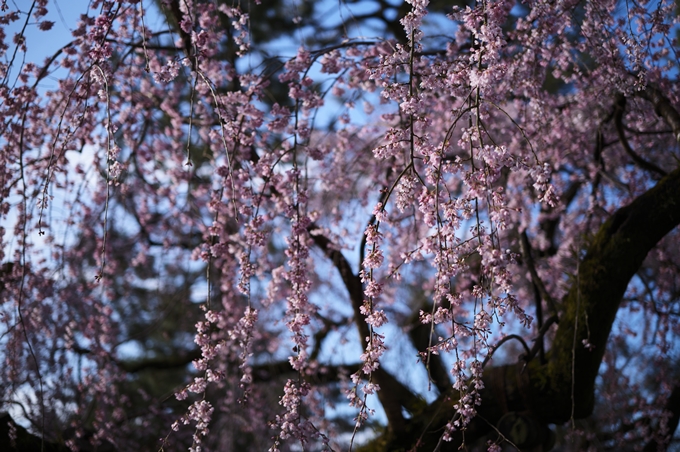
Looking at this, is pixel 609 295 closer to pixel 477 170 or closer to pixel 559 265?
pixel 477 170

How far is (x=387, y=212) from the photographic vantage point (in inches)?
81.7

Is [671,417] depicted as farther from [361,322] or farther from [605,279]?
[361,322]

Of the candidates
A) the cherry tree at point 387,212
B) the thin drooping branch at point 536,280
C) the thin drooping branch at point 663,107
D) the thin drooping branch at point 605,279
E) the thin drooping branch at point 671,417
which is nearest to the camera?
the cherry tree at point 387,212

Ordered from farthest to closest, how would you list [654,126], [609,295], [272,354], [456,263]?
[272,354] → [654,126] → [609,295] → [456,263]

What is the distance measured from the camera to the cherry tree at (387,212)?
189 centimetres

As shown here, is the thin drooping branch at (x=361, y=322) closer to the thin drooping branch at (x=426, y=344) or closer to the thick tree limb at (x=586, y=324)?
the thick tree limb at (x=586, y=324)

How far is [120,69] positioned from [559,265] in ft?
9.58

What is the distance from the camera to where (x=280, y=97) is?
22.5 feet

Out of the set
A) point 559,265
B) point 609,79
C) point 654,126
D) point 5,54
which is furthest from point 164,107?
point 654,126

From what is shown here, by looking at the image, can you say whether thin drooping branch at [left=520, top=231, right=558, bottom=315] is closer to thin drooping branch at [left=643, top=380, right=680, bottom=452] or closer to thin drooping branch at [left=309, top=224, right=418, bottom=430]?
thin drooping branch at [left=309, top=224, right=418, bottom=430]

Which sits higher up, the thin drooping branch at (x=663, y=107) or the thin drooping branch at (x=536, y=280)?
the thin drooping branch at (x=663, y=107)

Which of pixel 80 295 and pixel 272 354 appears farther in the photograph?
pixel 272 354

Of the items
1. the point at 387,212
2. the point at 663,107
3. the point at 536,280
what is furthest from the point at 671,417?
the point at 387,212

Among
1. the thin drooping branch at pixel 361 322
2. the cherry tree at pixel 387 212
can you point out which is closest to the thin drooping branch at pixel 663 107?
the cherry tree at pixel 387 212
